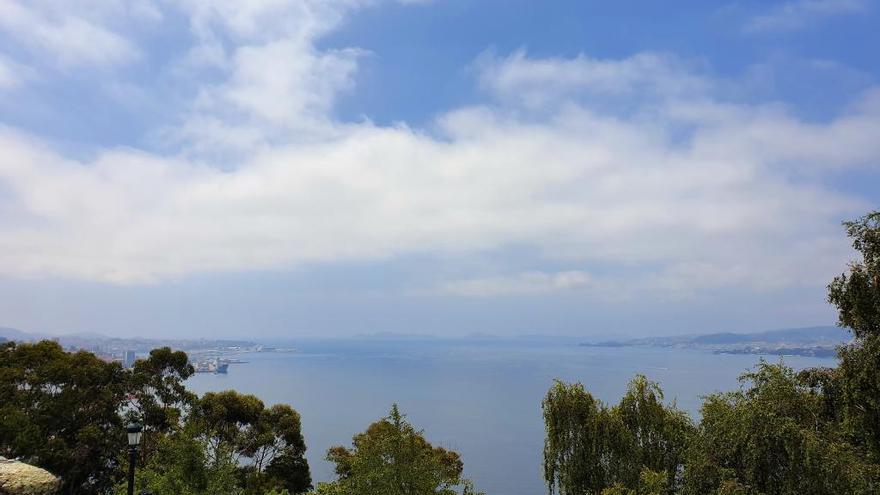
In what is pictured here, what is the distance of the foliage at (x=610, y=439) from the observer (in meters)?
18.3

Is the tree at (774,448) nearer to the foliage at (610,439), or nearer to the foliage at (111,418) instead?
the foliage at (610,439)

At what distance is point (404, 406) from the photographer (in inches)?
5561

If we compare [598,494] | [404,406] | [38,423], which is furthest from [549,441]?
[404,406]

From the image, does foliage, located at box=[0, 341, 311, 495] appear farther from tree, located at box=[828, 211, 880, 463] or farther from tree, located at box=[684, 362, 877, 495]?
tree, located at box=[828, 211, 880, 463]

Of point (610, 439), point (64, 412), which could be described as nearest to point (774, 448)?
point (610, 439)

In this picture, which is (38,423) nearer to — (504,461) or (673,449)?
(673,449)

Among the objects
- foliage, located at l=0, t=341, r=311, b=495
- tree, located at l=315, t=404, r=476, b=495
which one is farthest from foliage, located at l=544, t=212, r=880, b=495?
foliage, located at l=0, t=341, r=311, b=495

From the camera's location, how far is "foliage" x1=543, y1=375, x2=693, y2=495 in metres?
18.3

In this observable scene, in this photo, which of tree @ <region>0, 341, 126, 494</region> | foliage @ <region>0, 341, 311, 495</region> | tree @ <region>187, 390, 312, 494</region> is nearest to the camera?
tree @ <region>0, 341, 126, 494</region>

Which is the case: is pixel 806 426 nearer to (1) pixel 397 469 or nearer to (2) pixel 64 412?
(1) pixel 397 469

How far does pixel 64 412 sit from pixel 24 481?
1357 centimetres

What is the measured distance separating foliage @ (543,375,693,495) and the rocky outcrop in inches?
601

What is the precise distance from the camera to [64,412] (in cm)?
2603

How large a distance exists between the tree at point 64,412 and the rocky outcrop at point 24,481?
10.3m
